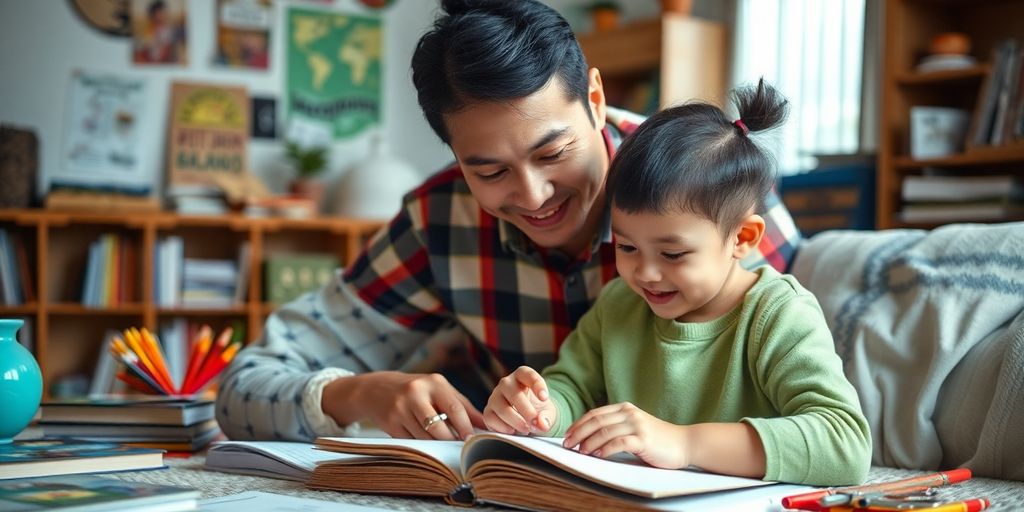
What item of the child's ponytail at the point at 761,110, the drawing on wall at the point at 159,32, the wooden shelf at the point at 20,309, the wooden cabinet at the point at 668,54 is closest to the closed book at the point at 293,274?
the wooden shelf at the point at 20,309

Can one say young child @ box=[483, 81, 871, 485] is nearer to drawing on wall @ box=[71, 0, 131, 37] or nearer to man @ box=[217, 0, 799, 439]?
man @ box=[217, 0, 799, 439]

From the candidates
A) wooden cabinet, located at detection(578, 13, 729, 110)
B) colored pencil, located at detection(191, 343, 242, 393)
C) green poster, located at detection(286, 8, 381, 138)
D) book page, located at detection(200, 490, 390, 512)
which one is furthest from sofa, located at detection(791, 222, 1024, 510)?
green poster, located at detection(286, 8, 381, 138)

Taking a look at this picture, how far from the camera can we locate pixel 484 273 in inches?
61.1

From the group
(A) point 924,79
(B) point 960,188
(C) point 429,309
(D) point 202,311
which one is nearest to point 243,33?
(D) point 202,311

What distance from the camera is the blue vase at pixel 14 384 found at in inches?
44.2

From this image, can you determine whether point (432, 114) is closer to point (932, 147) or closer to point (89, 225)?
point (932, 147)

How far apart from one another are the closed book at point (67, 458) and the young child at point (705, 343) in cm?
36

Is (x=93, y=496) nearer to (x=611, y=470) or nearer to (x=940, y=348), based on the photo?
(x=611, y=470)

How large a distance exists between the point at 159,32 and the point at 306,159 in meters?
0.73

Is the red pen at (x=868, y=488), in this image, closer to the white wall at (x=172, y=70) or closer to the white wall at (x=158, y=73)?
the white wall at (x=172, y=70)

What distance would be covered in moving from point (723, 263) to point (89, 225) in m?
3.25

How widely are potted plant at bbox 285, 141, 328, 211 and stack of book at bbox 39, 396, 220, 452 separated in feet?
9.13

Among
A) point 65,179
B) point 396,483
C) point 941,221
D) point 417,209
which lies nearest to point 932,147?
point 941,221

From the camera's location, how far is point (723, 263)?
111 cm
